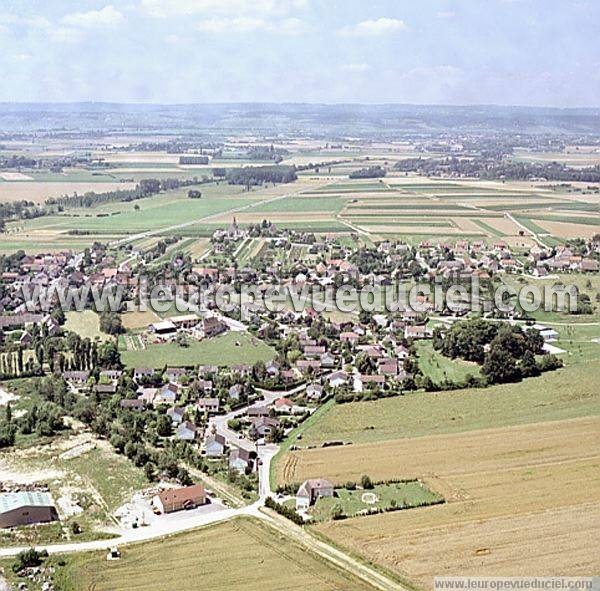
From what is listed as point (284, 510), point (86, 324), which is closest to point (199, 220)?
point (86, 324)

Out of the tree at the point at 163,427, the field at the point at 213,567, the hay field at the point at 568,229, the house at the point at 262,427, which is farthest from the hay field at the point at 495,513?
the hay field at the point at 568,229

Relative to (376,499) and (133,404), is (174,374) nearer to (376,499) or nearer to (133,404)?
(133,404)

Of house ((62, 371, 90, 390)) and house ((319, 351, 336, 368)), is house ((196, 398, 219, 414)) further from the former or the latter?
house ((319, 351, 336, 368))

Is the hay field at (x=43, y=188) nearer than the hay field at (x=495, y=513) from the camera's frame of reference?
No

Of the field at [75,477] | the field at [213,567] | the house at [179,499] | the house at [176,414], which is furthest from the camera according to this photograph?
the house at [176,414]

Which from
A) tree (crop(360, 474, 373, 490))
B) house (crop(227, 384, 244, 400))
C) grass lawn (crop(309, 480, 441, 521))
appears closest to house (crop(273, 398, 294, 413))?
house (crop(227, 384, 244, 400))

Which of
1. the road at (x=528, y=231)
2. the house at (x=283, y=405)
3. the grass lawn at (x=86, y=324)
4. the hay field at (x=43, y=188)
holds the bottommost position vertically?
the house at (x=283, y=405)

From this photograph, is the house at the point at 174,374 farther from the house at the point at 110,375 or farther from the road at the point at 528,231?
the road at the point at 528,231
